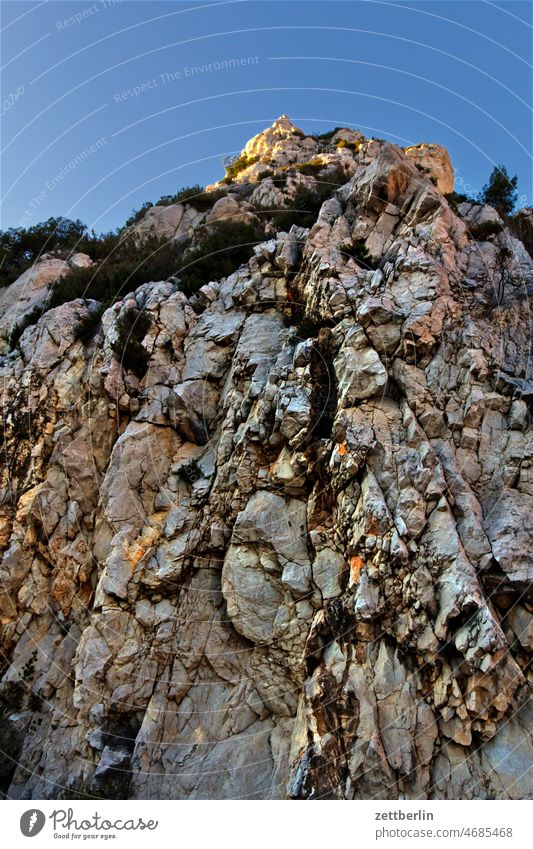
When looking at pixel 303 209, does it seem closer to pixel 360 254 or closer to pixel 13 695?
pixel 360 254

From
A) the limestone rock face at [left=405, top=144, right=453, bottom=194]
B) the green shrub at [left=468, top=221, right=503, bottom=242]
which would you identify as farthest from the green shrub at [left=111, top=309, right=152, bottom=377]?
the limestone rock face at [left=405, top=144, right=453, bottom=194]

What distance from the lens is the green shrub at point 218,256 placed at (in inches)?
1051

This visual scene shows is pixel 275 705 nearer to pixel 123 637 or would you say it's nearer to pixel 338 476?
pixel 123 637

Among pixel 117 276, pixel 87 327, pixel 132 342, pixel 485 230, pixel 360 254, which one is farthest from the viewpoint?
pixel 117 276

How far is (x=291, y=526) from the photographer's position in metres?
17.3

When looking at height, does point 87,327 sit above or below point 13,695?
above

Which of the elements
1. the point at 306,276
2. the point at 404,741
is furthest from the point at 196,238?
the point at 404,741

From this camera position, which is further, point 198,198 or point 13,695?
point 198,198

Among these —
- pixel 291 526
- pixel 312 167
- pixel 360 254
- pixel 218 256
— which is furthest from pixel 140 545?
pixel 312 167

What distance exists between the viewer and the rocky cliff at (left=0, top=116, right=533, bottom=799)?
13.6 metres
